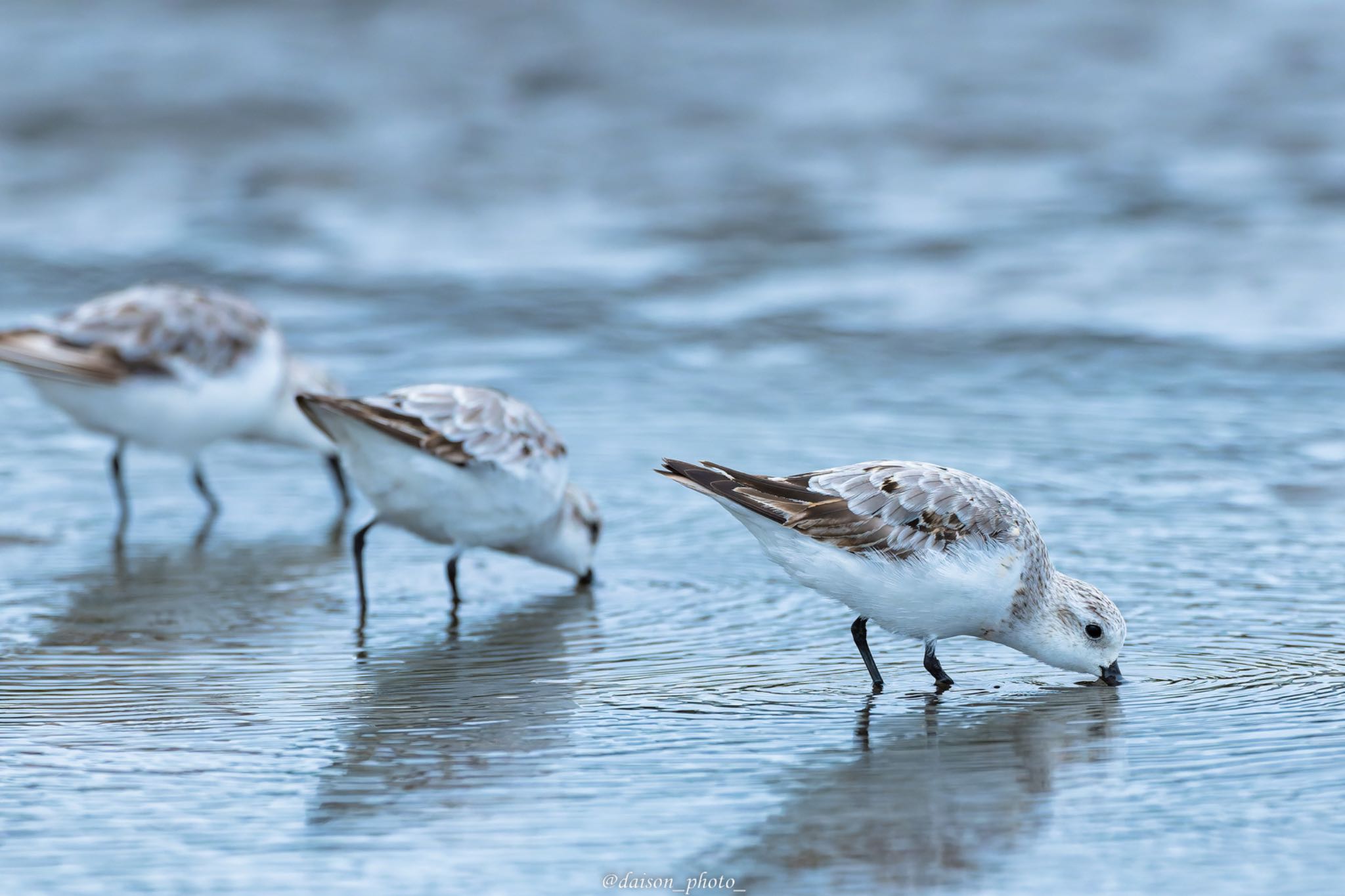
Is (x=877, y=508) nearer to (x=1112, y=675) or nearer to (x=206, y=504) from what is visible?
(x=1112, y=675)

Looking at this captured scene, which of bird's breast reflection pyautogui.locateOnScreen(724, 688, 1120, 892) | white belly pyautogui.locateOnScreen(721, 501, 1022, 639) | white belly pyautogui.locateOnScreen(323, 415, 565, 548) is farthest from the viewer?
white belly pyautogui.locateOnScreen(323, 415, 565, 548)

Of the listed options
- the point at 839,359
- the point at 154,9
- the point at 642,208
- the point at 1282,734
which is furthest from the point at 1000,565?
the point at 154,9

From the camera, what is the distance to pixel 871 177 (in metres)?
15.2

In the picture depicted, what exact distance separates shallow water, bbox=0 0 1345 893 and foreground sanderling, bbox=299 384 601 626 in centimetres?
27

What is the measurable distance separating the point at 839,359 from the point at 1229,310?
2.68 metres

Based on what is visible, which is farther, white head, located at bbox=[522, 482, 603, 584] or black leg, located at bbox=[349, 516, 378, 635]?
white head, located at bbox=[522, 482, 603, 584]

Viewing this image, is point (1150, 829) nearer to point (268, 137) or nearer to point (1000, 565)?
point (1000, 565)

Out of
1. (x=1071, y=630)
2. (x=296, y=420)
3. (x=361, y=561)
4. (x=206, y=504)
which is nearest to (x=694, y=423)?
(x=296, y=420)

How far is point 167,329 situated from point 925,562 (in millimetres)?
4745

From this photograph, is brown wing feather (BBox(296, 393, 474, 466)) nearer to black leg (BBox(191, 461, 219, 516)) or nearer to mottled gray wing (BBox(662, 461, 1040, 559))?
mottled gray wing (BBox(662, 461, 1040, 559))

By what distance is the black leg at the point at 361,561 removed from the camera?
7.07 meters

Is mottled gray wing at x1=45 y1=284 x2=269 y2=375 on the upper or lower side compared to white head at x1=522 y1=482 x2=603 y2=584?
upper

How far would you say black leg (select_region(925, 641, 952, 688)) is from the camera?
5867 mm

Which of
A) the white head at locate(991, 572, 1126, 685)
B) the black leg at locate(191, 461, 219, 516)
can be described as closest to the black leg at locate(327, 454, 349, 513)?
the black leg at locate(191, 461, 219, 516)
